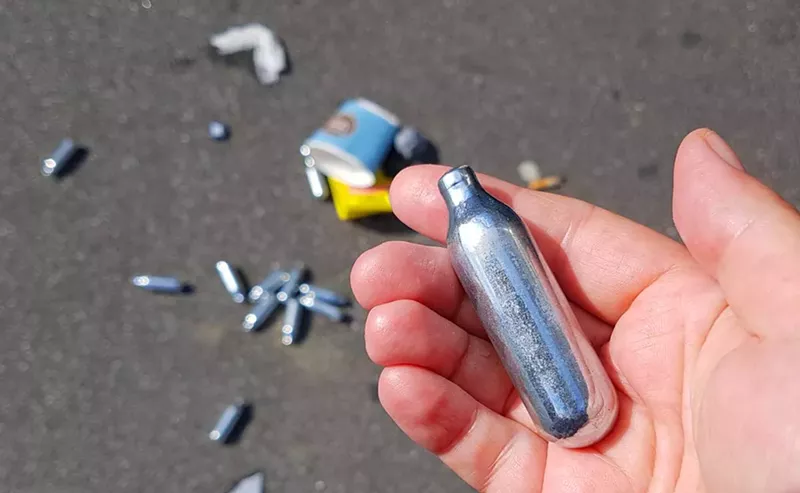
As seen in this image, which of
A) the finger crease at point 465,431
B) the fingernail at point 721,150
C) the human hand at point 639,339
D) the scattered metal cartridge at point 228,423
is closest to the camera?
the human hand at point 639,339

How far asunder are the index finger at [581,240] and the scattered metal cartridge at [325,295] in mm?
456

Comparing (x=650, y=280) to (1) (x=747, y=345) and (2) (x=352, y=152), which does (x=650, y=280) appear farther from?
(2) (x=352, y=152)

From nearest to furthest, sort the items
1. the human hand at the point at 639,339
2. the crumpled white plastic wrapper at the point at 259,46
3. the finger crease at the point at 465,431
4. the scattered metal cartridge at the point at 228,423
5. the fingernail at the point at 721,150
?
the human hand at the point at 639,339 < the fingernail at the point at 721,150 < the finger crease at the point at 465,431 < the scattered metal cartridge at the point at 228,423 < the crumpled white plastic wrapper at the point at 259,46

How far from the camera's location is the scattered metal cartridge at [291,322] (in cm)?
172

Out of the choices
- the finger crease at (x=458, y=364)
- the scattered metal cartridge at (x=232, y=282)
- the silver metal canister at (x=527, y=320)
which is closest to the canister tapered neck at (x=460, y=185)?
the silver metal canister at (x=527, y=320)

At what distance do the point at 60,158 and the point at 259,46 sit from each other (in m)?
0.54

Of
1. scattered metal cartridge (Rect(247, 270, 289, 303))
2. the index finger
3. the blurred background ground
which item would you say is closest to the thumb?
the index finger

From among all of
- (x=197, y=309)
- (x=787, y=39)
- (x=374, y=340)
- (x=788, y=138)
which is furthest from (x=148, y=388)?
(x=787, y=39)

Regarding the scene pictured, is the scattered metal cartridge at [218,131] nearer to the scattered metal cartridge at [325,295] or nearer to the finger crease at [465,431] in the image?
the scattered metal cartridge at [325,295]

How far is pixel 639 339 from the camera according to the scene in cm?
121

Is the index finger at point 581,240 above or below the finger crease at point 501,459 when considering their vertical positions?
above

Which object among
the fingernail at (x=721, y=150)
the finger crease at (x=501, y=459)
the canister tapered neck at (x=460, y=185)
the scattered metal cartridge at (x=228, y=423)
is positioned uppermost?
the fingernail at (x=721, y=150)

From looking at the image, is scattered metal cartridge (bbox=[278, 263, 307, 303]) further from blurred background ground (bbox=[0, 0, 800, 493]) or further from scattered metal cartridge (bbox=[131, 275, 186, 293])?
scattered metal cartridge (bbox=[131, 275, 186, 293])

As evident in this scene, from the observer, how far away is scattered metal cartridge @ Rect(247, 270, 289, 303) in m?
1.75
